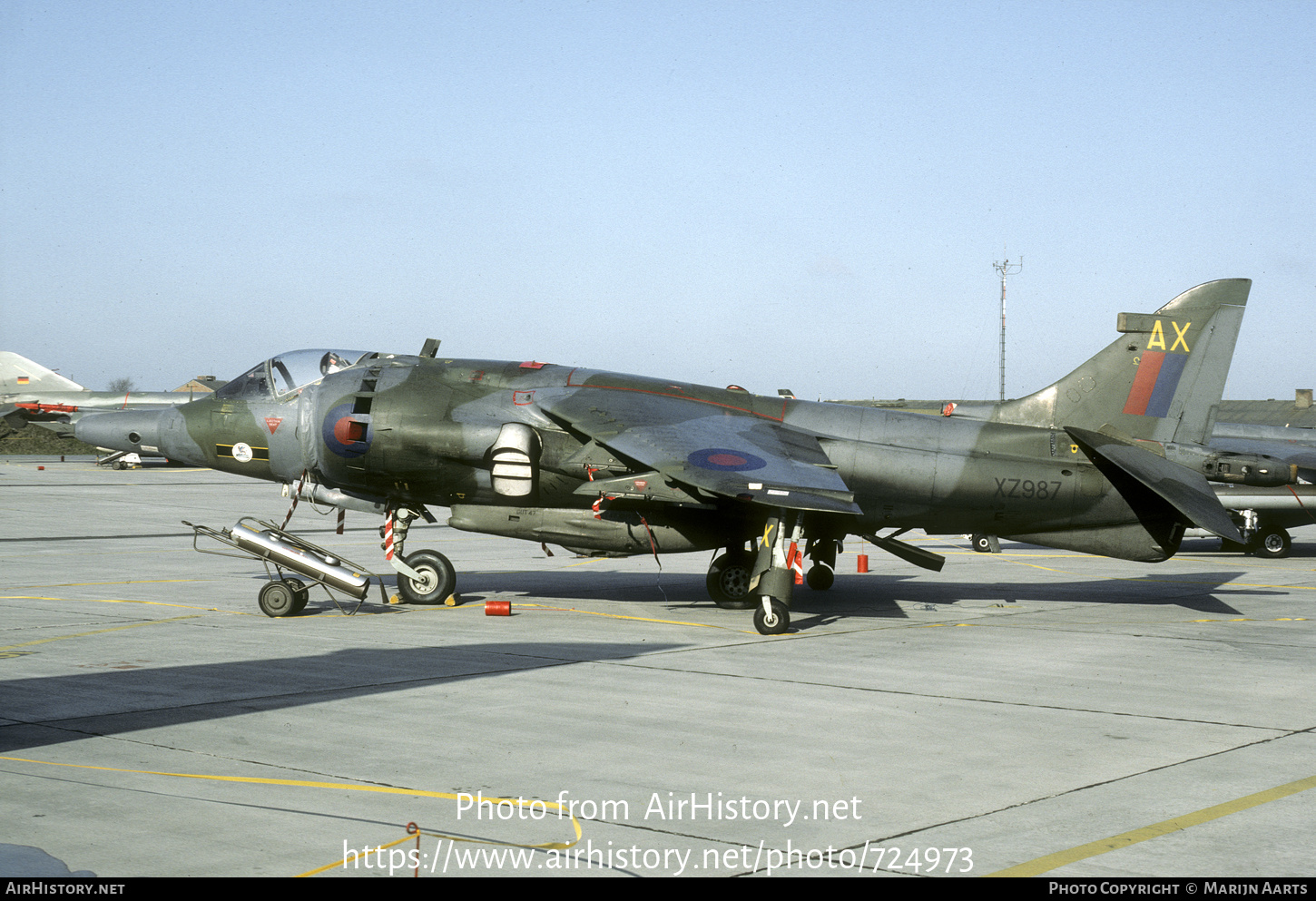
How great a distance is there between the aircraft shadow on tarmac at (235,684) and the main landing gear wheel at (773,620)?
184cm

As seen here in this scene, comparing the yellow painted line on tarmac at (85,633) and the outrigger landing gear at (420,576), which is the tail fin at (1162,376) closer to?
the outrigger landing gear at (420,576)

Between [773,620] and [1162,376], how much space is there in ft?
25.4

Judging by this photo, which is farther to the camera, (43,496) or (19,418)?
(19,418)

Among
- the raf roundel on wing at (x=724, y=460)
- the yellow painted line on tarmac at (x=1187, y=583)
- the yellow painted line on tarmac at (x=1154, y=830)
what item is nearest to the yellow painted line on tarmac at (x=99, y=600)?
the raf roundel on wing at (x=724, y=460)

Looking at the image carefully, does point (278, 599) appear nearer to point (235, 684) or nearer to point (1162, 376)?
point (235, 684)

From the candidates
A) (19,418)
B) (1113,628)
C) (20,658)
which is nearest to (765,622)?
(1113,628)

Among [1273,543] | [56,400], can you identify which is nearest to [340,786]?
[1273,543]

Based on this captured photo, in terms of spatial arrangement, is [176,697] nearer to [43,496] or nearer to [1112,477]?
[1112,477]

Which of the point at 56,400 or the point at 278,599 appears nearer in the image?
the point at 278,599

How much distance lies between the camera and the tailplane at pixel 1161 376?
17312 mm

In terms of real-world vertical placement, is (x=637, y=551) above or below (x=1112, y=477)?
below

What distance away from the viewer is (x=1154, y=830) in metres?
6.65

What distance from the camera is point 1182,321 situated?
1752cm
